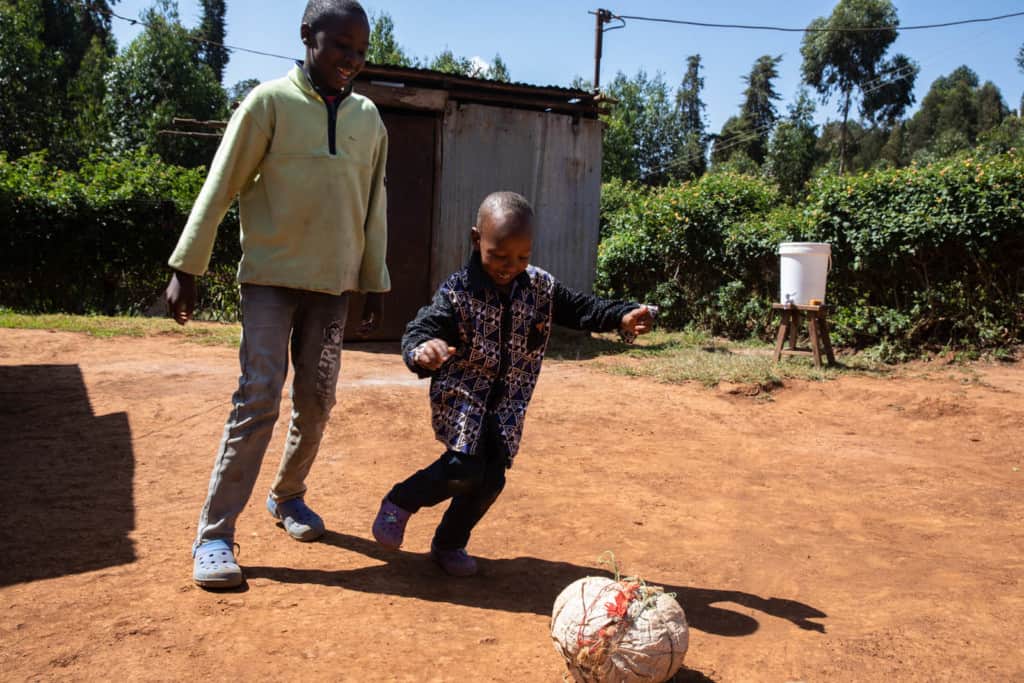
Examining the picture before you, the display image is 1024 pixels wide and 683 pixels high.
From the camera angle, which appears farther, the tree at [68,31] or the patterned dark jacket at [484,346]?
the tree at [68,31]

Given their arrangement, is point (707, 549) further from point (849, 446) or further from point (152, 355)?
point (152, 355)

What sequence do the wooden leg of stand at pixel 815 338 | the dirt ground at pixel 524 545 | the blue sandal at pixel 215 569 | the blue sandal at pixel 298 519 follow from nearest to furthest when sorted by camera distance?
the dirt ground at pixel 524 545 < the blue sandal at pixel 215 569 < the blue sandal at pixel 298 519 < the wooden leg of stand at pixel 815 338

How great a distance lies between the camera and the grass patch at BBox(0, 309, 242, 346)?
9.17 m

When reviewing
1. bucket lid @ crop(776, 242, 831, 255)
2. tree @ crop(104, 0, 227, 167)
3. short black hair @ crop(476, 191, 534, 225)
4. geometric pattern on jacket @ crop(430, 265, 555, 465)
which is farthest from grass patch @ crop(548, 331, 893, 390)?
tree @ crop(104, 0, 227, 167)

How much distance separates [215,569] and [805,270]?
7836 mm

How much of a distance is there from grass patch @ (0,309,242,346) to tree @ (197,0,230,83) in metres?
42.1

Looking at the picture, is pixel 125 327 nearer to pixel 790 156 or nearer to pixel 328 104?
pixel 328 104

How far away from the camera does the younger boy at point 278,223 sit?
2.74 metres

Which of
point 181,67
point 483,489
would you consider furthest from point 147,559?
point 181,67

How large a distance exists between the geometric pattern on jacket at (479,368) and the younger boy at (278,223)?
20.2 inches

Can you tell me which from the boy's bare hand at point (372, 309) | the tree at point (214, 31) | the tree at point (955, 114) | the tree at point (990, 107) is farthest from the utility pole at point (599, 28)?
the tree at point (214, 31)

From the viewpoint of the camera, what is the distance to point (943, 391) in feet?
24.5

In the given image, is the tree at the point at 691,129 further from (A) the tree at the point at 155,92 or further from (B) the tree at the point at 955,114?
(A) the tree at the point at 155,92

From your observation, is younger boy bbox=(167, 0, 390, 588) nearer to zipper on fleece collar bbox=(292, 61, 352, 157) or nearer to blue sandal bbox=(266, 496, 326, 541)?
zipper on fleece collar bbox=(292, 61, 352, 157)
